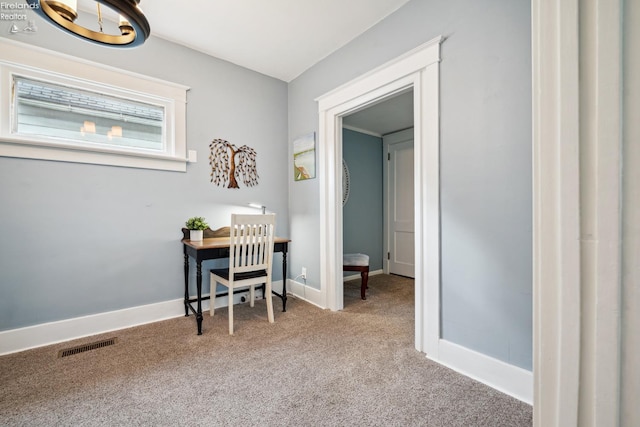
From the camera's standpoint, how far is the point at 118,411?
1.43 metres

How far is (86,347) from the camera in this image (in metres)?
2.07

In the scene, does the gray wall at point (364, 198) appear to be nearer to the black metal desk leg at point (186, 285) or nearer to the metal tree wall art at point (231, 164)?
the metal tree wall art at point (231, 164)

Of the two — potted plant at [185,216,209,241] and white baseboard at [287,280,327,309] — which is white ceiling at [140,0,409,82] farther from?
white baseboard at [287,280,327,309]

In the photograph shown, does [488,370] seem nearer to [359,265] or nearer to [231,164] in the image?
[359,265]

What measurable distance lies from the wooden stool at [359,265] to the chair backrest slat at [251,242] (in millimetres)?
1080

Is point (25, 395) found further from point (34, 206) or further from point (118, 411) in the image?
point (34, 206)

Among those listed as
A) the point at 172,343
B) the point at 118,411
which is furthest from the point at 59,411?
the point at 172,343

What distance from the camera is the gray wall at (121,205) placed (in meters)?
2.05

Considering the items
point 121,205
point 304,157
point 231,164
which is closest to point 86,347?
point 121,205

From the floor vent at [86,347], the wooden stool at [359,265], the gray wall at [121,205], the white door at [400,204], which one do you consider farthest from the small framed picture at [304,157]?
the floor vent at [86,347]

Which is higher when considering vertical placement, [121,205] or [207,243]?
[121,205]

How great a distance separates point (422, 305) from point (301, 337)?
983 millimetres

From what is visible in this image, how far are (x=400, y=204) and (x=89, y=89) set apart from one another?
4026mm

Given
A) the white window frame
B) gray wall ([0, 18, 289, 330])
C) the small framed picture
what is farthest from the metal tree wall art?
the small framed picture
